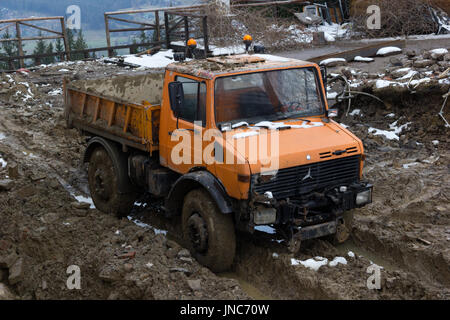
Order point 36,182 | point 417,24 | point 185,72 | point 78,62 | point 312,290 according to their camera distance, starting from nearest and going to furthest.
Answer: point 312,290 → point 185,72 → point 36,182 → point 417,24 → point 78,62

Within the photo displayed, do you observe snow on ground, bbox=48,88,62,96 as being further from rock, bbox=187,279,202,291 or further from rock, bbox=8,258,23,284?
rock, bbox=187,279,202,291

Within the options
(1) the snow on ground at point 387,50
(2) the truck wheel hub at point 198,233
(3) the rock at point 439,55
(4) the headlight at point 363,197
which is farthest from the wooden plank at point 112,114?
(1) the snow on ground at point 387,50

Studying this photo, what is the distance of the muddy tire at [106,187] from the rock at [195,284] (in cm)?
278

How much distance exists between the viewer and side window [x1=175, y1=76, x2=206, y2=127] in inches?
271

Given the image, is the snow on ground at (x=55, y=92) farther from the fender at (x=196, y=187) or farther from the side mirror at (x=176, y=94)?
the side mirror at (x=176, y=94)

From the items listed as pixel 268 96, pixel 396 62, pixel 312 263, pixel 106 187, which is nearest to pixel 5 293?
pixel 106 187

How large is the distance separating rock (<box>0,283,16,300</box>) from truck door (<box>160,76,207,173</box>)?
2.43m

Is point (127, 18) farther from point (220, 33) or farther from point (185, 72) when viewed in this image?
point (185, 72)

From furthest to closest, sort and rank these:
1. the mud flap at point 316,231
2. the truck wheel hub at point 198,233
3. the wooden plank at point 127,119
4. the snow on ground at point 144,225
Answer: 1. the snow on ground at point 144,225
2. the wooden plank at point 127,119
3. the truck wheel hub at point 198,233
4. the mud flap at point 316,231

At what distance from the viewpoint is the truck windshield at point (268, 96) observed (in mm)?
6832

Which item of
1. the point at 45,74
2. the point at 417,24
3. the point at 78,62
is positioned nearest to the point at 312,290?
the point at 417,24

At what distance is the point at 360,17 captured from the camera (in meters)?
19.0

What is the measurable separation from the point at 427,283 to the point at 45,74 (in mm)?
15858

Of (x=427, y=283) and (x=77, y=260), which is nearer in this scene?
(x=427, y=283)
